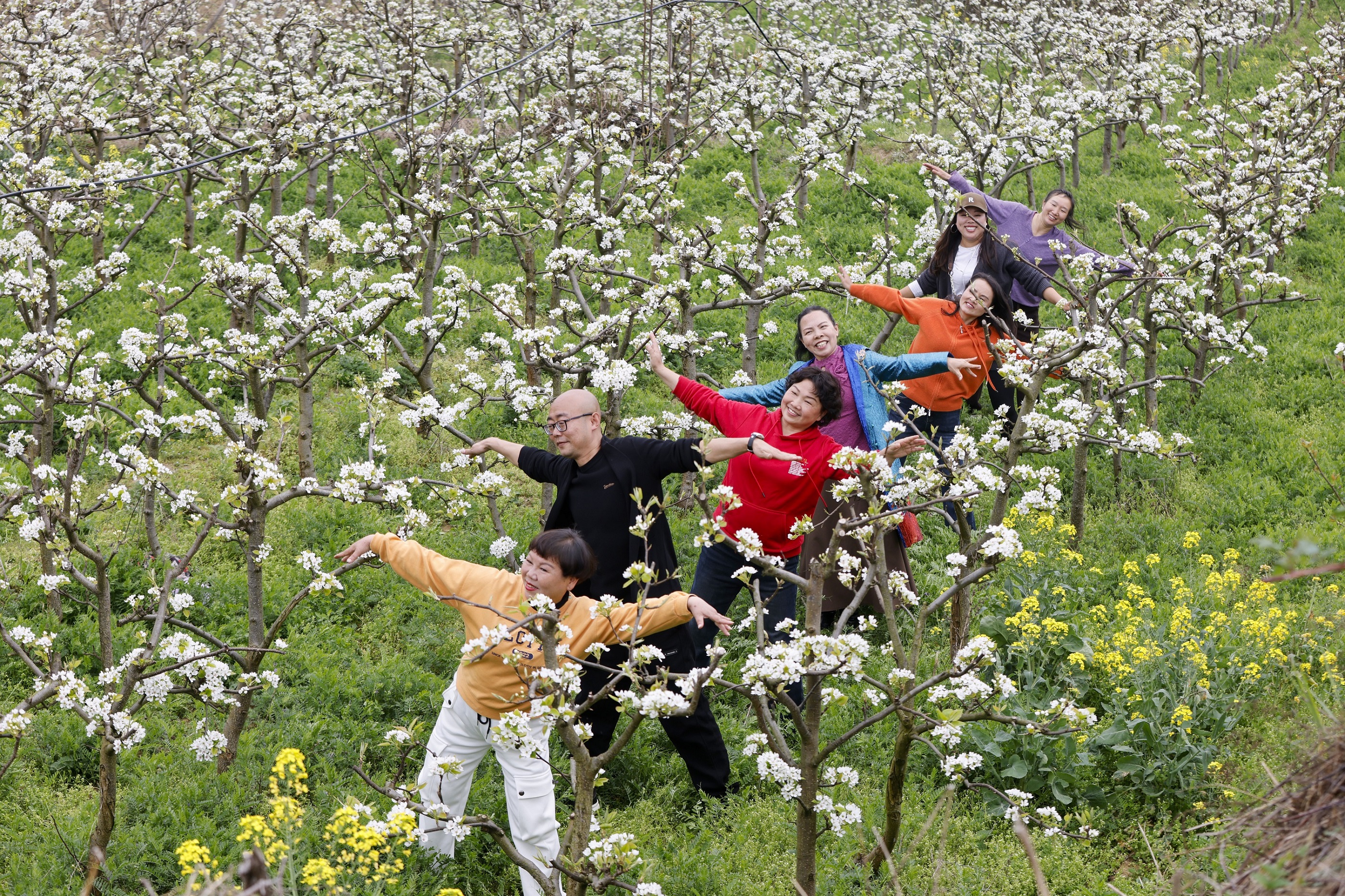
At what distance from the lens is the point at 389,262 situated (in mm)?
13141

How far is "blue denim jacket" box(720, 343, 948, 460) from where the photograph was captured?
696 centimetres

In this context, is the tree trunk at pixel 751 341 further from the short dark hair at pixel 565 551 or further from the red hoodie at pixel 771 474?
the short dark hair at pixel 565 551

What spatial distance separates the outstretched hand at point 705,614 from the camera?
14.8ft

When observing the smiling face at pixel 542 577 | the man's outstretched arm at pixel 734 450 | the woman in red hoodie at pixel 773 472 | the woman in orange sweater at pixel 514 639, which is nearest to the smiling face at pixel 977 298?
the woman in red hoodie at pixel 773 472

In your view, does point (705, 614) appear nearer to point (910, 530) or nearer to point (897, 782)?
point (897, 782)

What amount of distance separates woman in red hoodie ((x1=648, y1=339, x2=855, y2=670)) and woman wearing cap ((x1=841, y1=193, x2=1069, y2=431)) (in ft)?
7.27

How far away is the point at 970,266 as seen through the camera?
8.67 m

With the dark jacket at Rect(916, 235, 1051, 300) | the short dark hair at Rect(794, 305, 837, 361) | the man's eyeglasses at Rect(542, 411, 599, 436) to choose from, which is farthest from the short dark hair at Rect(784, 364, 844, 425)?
the dark jacket at Rect(916, 235, 1051, 300)

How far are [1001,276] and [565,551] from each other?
17.3 feet

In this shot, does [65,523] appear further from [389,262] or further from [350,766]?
[389,262]

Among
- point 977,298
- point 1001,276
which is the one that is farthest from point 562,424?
point 1001,276

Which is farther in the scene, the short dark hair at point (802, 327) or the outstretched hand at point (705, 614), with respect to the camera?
the short dark hair at point (802, 327)

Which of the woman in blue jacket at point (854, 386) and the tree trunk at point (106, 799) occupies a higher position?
the woman in blue jacket at point (854, 386)

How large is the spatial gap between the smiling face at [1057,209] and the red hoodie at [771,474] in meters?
4.07
